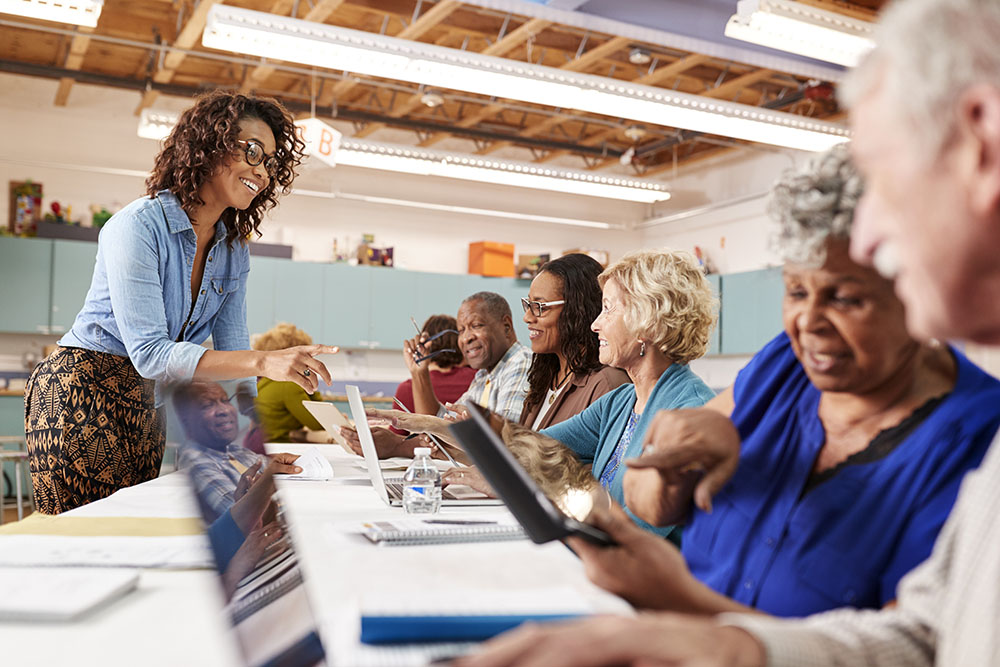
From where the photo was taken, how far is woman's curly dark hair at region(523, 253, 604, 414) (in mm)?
3219

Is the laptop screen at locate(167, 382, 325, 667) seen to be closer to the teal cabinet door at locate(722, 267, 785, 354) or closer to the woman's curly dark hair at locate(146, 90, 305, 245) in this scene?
the woman's curly dark hair at locate(146, 90, 305, 245)

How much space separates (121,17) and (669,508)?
6.59 metres

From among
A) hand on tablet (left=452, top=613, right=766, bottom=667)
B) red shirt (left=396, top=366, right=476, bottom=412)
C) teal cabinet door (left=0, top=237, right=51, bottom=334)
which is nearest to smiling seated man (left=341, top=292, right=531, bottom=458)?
red shirt (left=396, top=366, right=476, bottom=412)

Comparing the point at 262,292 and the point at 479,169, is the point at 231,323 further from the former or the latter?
the point at 262,292

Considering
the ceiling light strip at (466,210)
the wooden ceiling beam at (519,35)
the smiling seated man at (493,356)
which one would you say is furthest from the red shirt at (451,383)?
the ceiling light strip at (466,210)

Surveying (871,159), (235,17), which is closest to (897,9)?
(871,159)

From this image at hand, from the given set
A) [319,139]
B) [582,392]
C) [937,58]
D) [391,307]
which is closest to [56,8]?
[319,139]

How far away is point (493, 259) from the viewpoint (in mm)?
9438

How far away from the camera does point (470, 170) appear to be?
7293 mm

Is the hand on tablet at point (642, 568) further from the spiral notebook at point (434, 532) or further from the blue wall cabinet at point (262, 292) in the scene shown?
the blue wall cabinet at point (262, 292)

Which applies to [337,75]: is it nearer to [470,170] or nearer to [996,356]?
[470,170]

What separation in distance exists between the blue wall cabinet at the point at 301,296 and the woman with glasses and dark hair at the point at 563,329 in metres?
5.46

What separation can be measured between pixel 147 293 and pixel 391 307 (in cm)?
679

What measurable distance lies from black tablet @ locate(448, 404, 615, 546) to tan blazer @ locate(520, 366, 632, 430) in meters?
1.69
